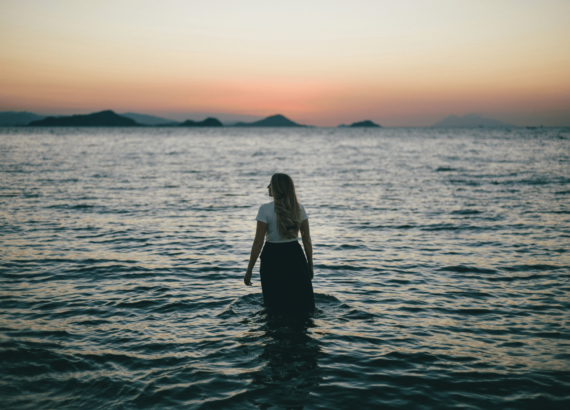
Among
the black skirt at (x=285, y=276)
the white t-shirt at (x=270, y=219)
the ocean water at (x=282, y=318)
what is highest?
the white t-shirt at (x=270, y=219)

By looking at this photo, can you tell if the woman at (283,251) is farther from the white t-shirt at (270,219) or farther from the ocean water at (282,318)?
the ocean water at (282,318)

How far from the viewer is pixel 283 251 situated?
8.18 meters

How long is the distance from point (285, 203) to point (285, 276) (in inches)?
61.7

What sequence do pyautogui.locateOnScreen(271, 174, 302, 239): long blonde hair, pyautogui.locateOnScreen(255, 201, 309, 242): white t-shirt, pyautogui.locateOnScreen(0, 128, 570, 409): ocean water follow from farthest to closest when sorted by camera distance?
pyautogui.locateOnScreen(255, 201, 309, 242): white t-shirt < pyautogui.locateOnScreen(271, 174, 302, 239): long blonde hair < pyautogui.locateOnScreen(0, 128, 570, 409): ocean water

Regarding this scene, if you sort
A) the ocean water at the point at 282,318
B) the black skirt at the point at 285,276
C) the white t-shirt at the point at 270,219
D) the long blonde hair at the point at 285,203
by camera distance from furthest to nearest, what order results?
1. the black skirt at the point at 285,276
2. the white t-shirt at the point at 270,219
3. the long blonde hair at the point at 285,203
4. the ocean water at the point at 282,318

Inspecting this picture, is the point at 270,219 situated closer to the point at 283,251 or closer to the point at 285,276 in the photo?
the point at 283,251

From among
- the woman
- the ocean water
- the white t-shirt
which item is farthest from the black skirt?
the ocean water

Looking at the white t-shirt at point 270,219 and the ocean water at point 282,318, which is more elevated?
the white t-shirt at point 270,219

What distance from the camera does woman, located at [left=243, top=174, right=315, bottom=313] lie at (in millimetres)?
7648

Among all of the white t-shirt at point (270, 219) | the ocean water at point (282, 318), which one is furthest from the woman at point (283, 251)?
the ocean water at point (282, 318)

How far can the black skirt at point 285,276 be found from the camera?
8.20 m

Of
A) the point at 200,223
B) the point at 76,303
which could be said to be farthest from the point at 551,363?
the point at 200,223

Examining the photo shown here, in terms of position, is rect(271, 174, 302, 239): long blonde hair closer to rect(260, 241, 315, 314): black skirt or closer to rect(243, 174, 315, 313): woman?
rect(243, 174, 315, 313): woman

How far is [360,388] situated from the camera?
6.31m
